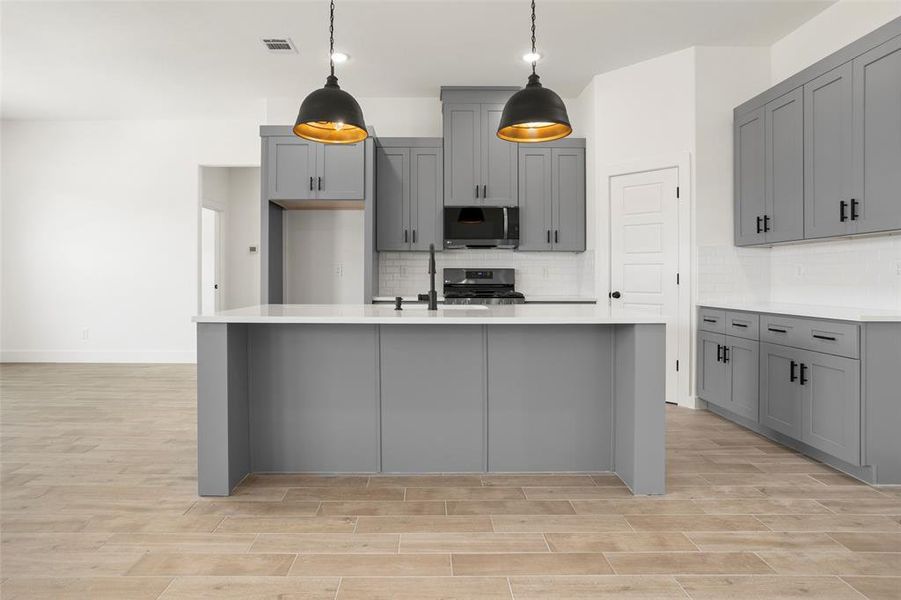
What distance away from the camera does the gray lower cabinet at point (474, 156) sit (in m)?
5.55

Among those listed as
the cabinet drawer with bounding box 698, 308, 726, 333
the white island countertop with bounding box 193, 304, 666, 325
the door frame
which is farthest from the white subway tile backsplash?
the white island countertop with bounding box 193, 304, 666, 325

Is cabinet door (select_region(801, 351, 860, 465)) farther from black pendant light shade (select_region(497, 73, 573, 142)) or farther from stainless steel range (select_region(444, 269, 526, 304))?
stainless steel range (select_region(444, 269, 526, 304))

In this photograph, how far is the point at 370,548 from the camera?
85.9 inches

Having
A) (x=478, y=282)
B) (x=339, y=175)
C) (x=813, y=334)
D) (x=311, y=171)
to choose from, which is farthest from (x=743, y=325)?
(x=311, y=171)

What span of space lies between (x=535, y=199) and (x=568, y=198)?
13.0 inches

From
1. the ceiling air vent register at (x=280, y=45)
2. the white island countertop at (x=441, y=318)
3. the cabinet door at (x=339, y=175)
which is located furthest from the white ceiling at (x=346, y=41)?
the white island countertop at (x=441, y=318)

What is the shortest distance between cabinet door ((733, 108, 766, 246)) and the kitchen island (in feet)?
7.09

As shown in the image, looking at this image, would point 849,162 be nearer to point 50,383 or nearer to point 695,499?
point 695,499

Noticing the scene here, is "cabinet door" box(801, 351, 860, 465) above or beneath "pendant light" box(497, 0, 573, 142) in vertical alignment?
beneath

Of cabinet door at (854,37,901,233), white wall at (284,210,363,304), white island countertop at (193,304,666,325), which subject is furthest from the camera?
white wall at (284,210,363,304)

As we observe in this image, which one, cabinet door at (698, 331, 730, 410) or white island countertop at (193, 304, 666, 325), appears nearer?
white island countertop at (193, 304, 666, 325)

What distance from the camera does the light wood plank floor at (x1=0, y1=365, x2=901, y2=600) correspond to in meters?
1.92

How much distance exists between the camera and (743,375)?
3879 mm

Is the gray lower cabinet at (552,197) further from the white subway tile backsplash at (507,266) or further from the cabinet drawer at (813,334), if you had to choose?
the cabinet drawer at (813,334)
